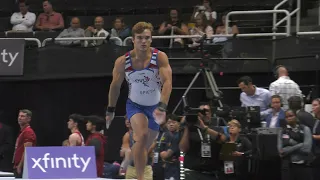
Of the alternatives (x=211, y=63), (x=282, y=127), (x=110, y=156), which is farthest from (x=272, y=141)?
(x=110, y=156)

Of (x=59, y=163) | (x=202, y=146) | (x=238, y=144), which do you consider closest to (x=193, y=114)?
(x=202, y=146)

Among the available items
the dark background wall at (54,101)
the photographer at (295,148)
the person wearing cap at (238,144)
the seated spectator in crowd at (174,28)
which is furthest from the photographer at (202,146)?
the seated spectator in crowd at (174,28)

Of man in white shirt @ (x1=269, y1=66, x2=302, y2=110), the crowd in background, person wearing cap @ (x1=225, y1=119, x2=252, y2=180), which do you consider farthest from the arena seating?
person wearing cap @ (x1=225, y1=119, x2=252, y2=180)

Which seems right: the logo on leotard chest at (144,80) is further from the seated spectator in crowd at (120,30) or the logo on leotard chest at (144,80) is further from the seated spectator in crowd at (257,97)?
the seated spectator in crowd at (120,30)

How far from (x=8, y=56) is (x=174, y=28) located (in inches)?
138

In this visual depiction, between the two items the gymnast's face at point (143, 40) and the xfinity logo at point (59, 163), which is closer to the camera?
A: the gymnast's face at point (143, 40)

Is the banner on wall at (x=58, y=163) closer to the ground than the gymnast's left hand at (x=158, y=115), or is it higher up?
closer to the ground

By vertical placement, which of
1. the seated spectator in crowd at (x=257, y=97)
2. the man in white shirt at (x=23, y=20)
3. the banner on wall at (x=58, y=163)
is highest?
the man in white shirt at (x=23, y=20)

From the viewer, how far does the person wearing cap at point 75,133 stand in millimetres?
12047

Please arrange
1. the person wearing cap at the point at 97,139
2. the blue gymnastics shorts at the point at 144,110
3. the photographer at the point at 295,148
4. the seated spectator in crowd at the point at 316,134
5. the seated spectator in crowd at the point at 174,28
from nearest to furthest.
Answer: the blue gymnastics shorts at the point at 144,110 < the photographer at the point at 295,148 < the seated spectator in crowd at the point at 316,134 < the person wearing cap at the point at 97,139 < the seated spectator in crowd at the point at 174,28

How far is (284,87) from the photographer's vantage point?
39.3ft

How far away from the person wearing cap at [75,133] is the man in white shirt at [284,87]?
327 centimetres

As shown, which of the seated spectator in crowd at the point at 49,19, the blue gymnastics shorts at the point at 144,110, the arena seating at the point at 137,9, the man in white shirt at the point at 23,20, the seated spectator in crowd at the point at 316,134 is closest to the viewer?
the blue gymnastics shorts at the point at 144,110

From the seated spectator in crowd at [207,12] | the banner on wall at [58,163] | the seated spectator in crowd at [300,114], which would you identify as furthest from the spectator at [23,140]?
the seated spectator in crowd at [207,12]
